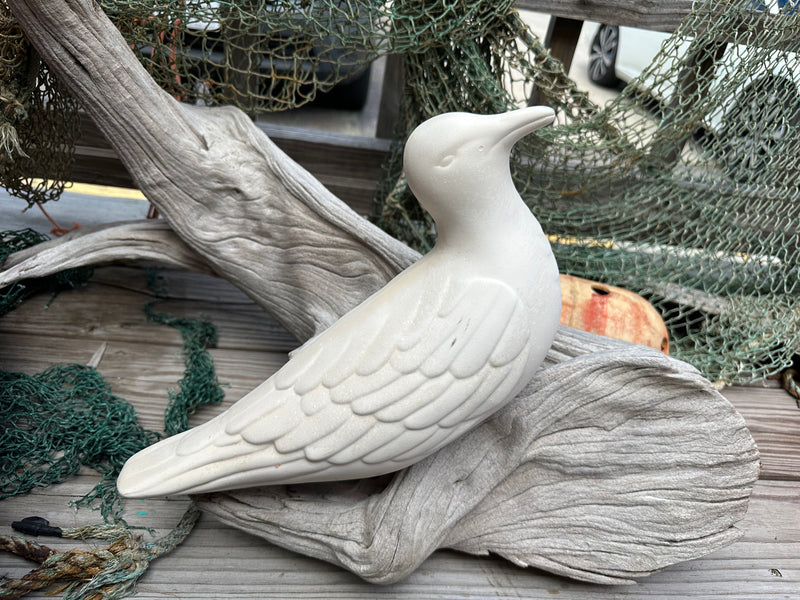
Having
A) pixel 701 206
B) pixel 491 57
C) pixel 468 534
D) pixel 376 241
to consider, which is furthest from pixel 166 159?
pixel 701 206

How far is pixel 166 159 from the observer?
129 cm

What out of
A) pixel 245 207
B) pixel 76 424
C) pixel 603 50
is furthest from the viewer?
pixel 603 50

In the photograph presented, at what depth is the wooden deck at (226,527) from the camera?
102cm

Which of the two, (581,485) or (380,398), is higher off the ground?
(380,398)

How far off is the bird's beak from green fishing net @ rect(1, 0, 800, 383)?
536mm

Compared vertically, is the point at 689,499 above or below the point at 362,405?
below

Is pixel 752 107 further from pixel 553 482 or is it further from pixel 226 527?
pixel 226 527

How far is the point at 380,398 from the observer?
2.91 feet

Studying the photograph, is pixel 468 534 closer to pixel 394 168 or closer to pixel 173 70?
pixel 394 168

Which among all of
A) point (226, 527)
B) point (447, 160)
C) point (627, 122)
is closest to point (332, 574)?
point (226, 527)

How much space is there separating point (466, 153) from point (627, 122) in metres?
0.87

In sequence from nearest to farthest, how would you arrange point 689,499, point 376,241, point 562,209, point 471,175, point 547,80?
point 471,175
point 689,499
point 376,241
point 547,80
point 562,209

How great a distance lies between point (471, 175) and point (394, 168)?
89 cm

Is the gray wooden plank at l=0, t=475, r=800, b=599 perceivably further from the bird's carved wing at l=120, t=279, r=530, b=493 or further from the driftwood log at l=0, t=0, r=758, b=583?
the bird's carved wing at l=120, t=279, r=530, b=493
